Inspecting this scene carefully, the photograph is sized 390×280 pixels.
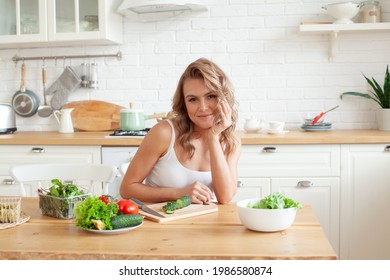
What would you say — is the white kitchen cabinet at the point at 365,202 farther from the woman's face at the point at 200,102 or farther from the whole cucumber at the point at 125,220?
the whole cucumber at the point at 125,220

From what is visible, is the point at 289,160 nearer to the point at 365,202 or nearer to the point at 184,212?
the point at 365,202

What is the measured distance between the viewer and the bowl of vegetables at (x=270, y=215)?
1.52 metres

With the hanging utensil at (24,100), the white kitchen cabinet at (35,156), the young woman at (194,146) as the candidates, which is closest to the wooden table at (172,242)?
the young woman at (194,146)

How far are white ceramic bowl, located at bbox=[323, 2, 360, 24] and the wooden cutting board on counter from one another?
1680 millimetres

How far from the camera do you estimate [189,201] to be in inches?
71.9

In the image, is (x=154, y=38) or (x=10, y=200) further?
(x=154, y=38)

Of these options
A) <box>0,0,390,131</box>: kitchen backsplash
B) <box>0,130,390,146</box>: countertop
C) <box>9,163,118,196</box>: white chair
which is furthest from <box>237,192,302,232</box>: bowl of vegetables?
<box>0,0,390,131</box>: kitchen backsplash

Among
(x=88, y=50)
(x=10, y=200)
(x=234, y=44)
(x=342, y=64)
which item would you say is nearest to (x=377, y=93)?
(x=342, y=64)

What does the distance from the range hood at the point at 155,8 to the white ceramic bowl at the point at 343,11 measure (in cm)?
91

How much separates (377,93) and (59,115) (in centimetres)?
236
